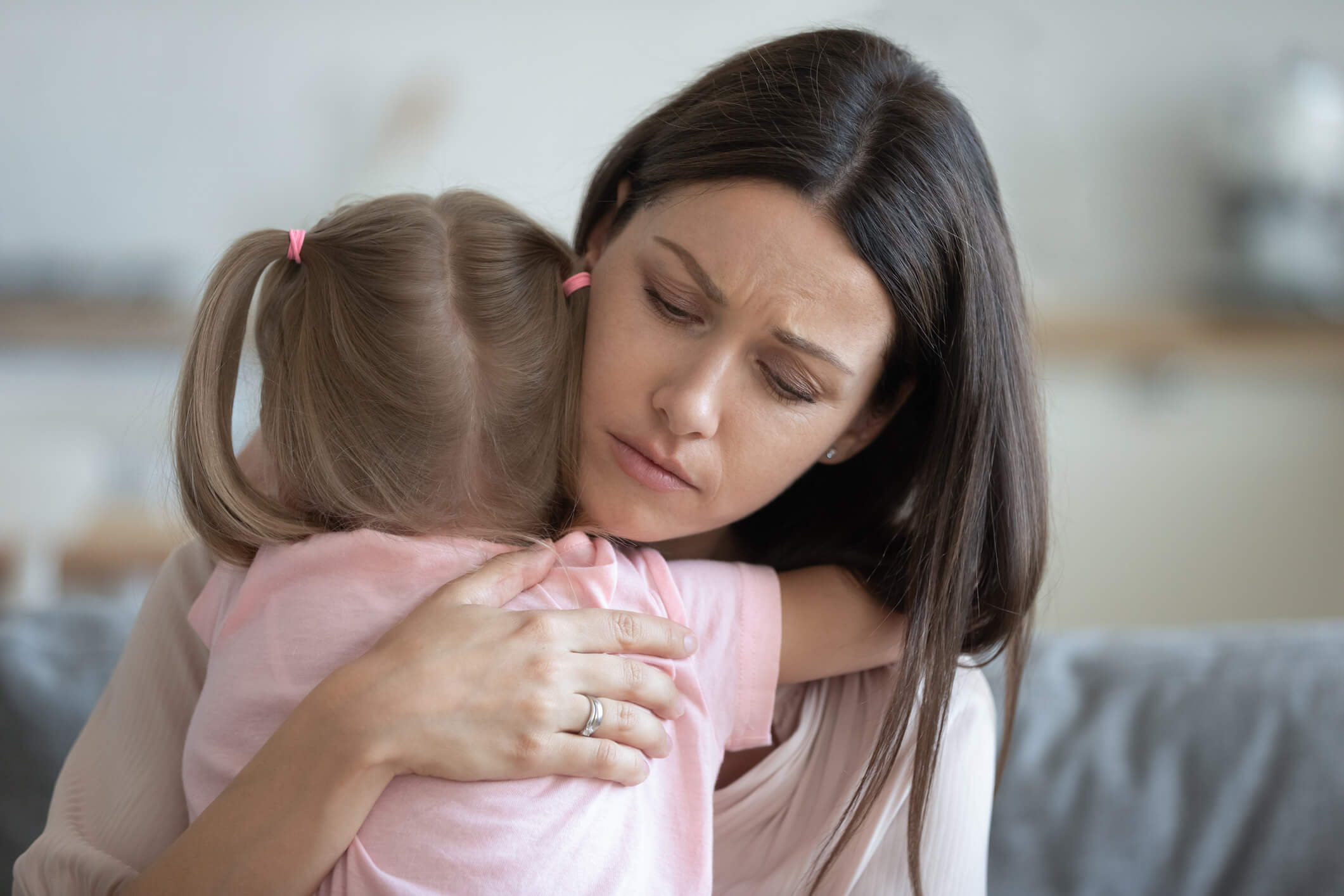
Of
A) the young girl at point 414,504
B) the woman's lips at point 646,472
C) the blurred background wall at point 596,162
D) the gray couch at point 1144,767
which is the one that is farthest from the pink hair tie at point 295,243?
the blurred background wall at point 596,162

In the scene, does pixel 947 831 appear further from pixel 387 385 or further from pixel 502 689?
pixel 387 385

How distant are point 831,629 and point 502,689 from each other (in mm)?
353

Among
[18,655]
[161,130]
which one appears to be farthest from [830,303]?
[161,130]

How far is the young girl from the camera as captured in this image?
90cm

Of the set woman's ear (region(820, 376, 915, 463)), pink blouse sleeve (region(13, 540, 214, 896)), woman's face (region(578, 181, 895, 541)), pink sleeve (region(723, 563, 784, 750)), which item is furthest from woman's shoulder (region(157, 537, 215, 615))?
woman's ear (region(820, 376, 915, 463))

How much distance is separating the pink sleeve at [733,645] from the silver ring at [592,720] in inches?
5.3

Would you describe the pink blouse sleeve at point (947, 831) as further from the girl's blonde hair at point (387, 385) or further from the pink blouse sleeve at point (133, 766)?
the pink blouse sleeve at point (133, 766)

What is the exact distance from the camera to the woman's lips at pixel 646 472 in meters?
0.98

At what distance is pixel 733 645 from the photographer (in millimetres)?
1000

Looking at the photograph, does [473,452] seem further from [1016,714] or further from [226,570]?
[1016,714]

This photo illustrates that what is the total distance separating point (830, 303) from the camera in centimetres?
95

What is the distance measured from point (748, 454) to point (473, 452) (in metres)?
0.24

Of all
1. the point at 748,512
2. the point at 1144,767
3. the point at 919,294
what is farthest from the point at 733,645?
the point at 1144,767

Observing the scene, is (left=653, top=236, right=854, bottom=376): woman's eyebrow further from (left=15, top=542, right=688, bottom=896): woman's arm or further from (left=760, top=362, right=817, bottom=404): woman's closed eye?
(left=15, top=542, right=688, bottom=896): woman's arm
